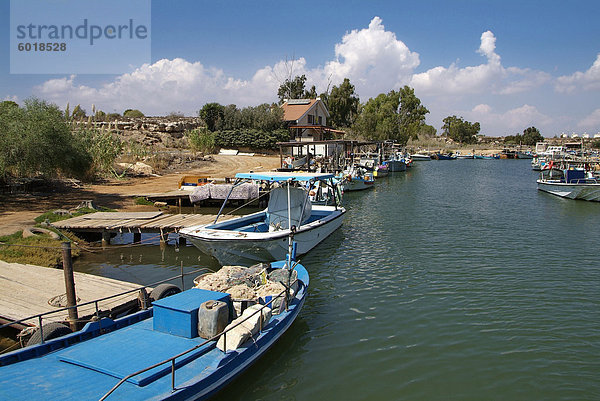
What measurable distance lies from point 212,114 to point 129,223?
4586 centimetres

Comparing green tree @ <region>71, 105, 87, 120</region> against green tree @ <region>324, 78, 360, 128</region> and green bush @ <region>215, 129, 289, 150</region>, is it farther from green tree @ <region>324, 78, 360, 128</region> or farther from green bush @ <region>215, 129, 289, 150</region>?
green tree @ <region>324, 78, 360, 128</region>

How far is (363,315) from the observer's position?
11.8 metres

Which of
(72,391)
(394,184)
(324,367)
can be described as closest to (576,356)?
(324,367)

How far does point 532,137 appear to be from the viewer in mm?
139625

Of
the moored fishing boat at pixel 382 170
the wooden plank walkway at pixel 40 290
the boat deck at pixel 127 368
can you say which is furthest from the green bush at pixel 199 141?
the boat deck at pixel 127 368

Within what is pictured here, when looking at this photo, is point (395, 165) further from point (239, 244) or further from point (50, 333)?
point (50, 333)

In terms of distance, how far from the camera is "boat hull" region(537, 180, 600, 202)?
107 ft

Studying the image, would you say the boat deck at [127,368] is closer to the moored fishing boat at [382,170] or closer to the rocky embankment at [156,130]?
the moored fishing boat at [382,170]

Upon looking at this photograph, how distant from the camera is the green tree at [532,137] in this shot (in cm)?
13912

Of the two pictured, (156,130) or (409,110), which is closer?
(156,130)

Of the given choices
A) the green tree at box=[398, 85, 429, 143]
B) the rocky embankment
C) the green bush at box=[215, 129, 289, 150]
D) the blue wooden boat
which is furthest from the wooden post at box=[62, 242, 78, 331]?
Result: the green tree at box=[398, 85, 429, 143]

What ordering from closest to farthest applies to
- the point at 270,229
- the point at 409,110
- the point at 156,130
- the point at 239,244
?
1. the point at 239,244
2. the point at 270,229
3. the point at 156,130
4. the point at 409,110

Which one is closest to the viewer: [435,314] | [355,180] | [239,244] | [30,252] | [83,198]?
[435,314]

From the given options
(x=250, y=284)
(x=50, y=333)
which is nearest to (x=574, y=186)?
(x=250, y=284)
